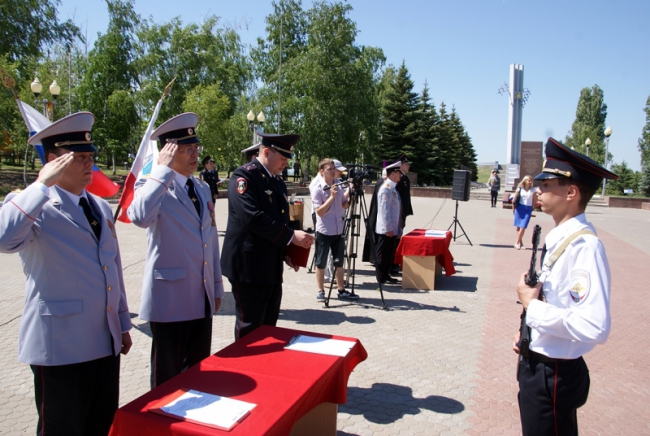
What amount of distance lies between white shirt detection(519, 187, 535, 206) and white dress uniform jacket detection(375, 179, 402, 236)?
18.3 ft

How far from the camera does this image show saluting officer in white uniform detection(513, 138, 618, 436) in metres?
2.02

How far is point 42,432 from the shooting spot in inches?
89.7

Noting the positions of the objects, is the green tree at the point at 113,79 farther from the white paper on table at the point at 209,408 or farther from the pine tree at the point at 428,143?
the white paper on table at the point at 209,408

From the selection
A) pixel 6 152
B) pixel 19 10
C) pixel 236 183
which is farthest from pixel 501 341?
pixel 6 152

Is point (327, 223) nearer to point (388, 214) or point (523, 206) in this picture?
point (388, 214)

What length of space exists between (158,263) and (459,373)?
3.05 meters

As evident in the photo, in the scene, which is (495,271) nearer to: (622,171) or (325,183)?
(325,183)

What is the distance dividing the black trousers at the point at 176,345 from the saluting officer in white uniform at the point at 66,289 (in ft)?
1.41

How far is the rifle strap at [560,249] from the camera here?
2.13 m

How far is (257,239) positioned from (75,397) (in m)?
1.69

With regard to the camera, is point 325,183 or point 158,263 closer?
point 158,263

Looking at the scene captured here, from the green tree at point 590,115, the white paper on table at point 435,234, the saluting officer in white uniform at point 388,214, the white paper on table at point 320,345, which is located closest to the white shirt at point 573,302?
the white paper on table at point 320,345

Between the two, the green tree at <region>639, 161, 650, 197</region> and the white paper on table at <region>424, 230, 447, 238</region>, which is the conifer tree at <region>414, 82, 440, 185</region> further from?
the white paper on table at <region>424, 230, 447, 238</region>

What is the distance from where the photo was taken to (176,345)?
3135 millimetres
